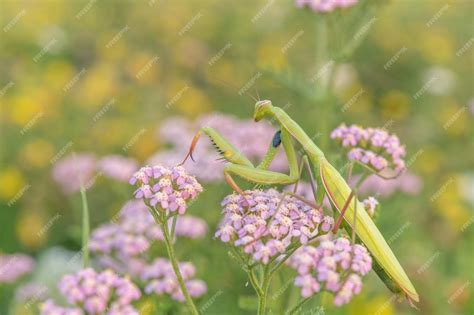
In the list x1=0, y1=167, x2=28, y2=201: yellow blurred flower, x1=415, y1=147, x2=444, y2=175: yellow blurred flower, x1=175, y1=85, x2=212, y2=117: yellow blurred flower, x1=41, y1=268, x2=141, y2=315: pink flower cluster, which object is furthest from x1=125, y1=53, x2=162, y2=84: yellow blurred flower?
x1=41, y1=268, x2=141, y2=315: pink flower cluster

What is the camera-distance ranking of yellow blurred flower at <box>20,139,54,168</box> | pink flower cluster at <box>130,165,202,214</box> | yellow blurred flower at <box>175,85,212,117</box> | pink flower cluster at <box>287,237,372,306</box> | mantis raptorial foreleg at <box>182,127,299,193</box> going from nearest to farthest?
pink flower cluster at <box>287,237,372,306</box> < pink flower cluster at <box>130,165,202,214</box> < mantis raptorial foreleg at <box>182,127,299,193</box> < yellow blurred flower at <box>20,139,54,168</box> < yellow blurred flower at <box>175,85,212,117</box>

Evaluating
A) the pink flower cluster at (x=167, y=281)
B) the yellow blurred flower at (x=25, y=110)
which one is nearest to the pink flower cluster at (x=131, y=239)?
the pink flower cluster at (x=167, y=281)

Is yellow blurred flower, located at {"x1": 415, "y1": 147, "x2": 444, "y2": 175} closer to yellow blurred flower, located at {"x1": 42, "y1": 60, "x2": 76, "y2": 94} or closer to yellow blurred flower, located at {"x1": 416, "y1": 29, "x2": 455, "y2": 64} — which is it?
yellow blurred flower, located at {"x1": 416, "y1": 29, "x2": 455, "y2": 64}

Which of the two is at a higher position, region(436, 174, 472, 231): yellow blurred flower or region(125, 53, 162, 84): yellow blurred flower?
region(125, 53, 162, 84): yellow blurred flower

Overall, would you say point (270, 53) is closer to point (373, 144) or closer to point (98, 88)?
point (98, 88)

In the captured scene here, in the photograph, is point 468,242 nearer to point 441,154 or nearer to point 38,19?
point 441,154

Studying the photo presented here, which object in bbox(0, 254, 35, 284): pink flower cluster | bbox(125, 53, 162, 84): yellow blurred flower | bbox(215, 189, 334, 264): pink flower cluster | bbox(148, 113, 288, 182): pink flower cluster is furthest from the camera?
bbox(125, 53, 162, 84): yellow blurred flower

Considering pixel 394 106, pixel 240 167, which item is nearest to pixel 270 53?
pixel 394 106
